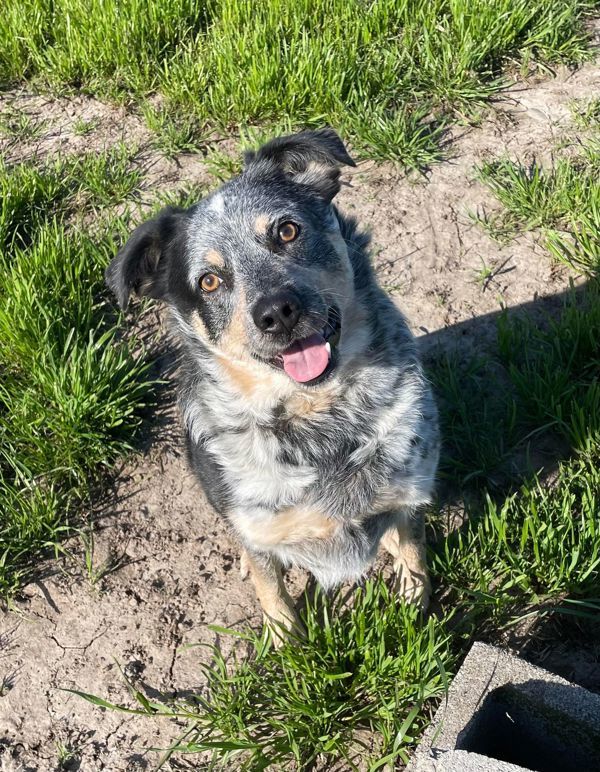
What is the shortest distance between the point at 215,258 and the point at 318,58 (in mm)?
2553

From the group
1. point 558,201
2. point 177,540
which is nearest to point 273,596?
point 177,540

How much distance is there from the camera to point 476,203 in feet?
15.4

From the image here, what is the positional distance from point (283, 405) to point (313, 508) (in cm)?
40

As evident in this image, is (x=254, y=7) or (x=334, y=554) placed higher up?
(x=254, y=7)

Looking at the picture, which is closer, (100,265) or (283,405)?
(283,405)

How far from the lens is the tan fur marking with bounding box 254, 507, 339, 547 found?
2904 millimetres

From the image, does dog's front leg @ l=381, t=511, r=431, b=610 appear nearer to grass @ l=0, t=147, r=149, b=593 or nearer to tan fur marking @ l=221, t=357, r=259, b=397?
tan fur marking @ l=221, t=357, r=259, b=397

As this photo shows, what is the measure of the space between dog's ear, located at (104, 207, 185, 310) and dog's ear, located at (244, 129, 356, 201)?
399 mm

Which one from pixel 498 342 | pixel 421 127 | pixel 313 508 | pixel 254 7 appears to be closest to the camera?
pixel 313 508

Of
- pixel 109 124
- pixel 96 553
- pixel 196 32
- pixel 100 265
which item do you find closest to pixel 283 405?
pixel 96 553

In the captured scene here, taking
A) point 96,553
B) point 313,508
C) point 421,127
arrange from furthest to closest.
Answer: point 421,127, point 96,553, point 313,508

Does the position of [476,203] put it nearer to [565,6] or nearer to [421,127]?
[421,127]

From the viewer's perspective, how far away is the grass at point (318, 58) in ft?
16.2

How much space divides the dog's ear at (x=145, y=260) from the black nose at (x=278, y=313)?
571 millimetres
